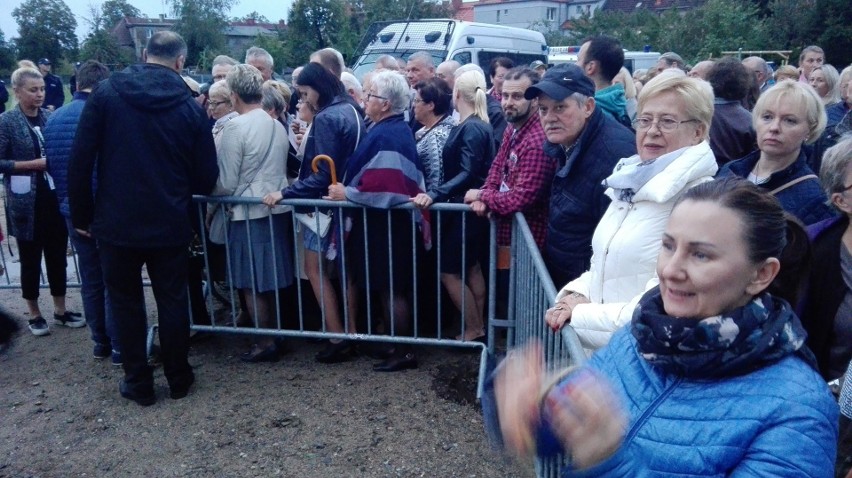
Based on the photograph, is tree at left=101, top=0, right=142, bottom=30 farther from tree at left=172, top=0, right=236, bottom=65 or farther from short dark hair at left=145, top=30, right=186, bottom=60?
short dark hair at left=145, top=30, right=186, bottom=60

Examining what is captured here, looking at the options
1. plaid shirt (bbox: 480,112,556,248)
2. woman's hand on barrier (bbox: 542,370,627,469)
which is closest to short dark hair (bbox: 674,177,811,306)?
woman's hand on barrier (bbox: 542,370,627,469)

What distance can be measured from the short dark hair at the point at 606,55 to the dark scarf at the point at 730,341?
3.87 metres

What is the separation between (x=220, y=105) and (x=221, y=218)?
996 millimetres

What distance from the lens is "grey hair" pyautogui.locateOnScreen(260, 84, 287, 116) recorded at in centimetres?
538

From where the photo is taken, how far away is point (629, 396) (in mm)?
1585

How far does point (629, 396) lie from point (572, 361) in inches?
19.7

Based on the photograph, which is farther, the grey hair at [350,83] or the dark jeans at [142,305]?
the grey hair at [350,83]

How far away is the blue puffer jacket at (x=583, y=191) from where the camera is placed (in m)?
3.22

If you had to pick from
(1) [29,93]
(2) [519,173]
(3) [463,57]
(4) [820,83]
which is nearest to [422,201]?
(2) [519,173]

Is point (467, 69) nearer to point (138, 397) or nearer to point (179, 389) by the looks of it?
point (179, 389)

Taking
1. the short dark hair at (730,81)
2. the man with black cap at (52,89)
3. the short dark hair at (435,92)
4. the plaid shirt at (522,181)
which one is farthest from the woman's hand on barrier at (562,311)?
the man with black cap at (52,89)

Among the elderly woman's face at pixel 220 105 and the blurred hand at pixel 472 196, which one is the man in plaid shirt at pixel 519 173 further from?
the elderly woman's face at pixel 220 105

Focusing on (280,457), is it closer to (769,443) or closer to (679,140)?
(679,140)

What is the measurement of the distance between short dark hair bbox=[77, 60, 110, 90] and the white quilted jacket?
3.83 metres
